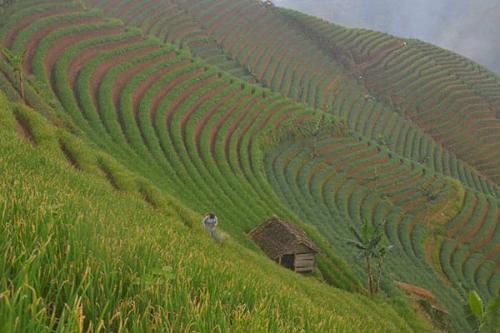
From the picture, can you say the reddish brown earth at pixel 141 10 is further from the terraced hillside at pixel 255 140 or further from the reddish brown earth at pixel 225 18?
the reddish brown earth at pixel 225 18

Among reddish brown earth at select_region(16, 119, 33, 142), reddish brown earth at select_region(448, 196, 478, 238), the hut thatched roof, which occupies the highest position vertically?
reddish brown earth at select_region(16, 119, 33, 142)

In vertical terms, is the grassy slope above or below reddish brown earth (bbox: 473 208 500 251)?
above

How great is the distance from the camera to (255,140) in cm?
4706

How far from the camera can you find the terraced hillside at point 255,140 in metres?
31.0

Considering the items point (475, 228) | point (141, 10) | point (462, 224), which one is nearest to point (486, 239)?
point (475, 228)

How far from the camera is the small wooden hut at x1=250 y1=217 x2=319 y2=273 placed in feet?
95.7

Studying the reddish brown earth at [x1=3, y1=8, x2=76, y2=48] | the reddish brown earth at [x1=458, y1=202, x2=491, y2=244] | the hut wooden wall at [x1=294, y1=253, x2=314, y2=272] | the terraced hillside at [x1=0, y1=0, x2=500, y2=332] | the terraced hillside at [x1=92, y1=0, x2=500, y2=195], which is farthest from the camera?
the terraced hillside at [x1=92, y1=0, x2=500, y2=195]

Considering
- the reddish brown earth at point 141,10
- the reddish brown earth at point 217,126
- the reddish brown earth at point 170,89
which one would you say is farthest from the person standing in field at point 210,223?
the reddish brown earth at point 141,10

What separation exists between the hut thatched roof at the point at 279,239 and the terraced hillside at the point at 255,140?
1.37m

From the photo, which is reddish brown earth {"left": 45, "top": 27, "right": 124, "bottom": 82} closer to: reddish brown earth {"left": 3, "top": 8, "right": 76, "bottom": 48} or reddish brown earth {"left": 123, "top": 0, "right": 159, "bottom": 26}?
reddish brown earth {"left": 3, "top": 8, "right": 76, "bottom": 48}

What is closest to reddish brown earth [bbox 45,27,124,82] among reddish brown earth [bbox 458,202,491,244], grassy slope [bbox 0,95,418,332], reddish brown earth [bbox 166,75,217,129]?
reddish brown earth [bbox 166,75,217,129]

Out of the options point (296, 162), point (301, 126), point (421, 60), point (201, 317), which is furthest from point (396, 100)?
point (201, 317)

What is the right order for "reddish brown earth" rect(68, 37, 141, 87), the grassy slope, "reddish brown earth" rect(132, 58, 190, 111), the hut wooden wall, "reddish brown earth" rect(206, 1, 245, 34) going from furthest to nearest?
"reddish brown earth" rect(206, 1, 245, 34), "reddish brown earth" rect(132, 58, 190, 111), "reddish brown earth" rect(68, 37, 141, 87), the hut wooden wall, the grassy slope

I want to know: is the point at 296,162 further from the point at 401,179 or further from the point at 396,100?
the point at 396,100
